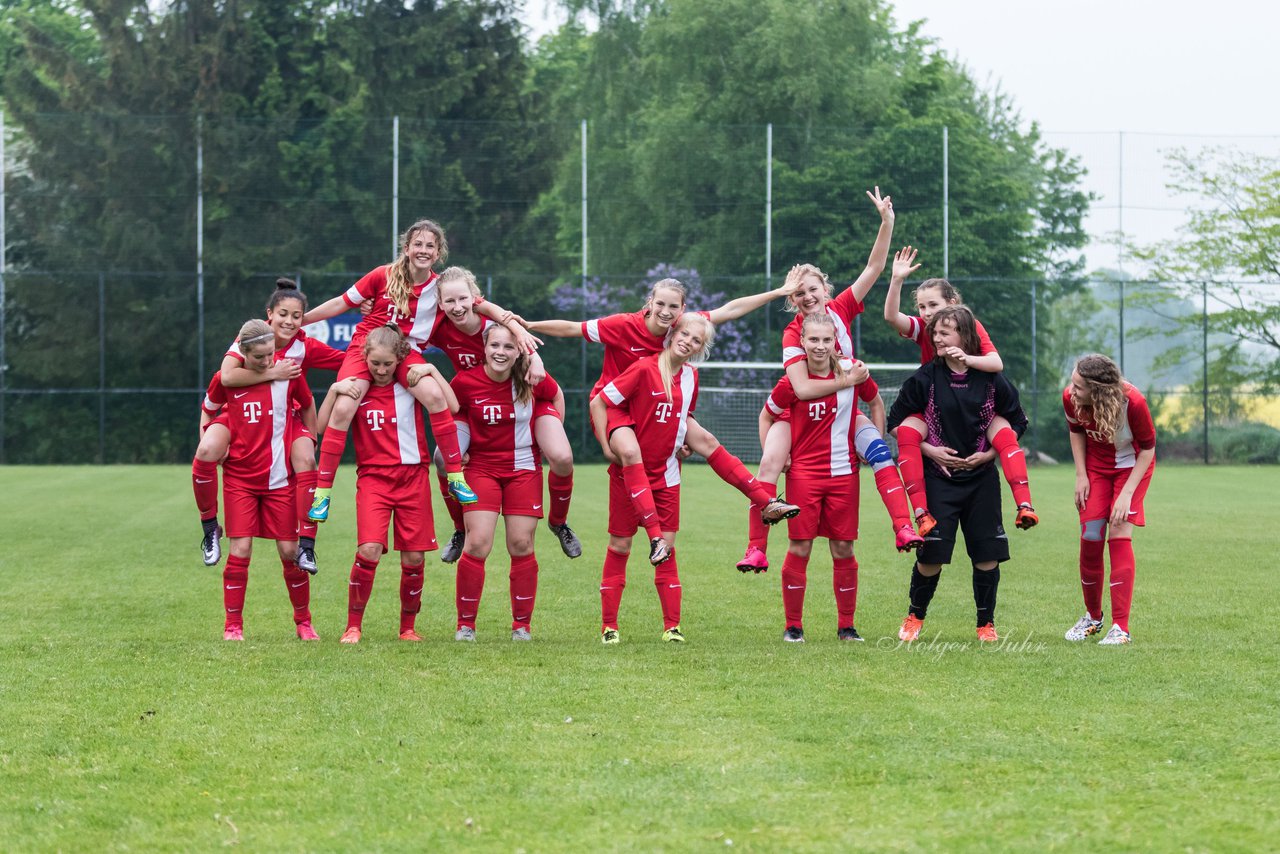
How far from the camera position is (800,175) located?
31359 millimetres

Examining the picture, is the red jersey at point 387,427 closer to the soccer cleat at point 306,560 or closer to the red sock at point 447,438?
the red sock at point 447,438

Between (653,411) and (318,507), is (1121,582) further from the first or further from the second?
(318,507)

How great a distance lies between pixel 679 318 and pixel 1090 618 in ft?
8.42

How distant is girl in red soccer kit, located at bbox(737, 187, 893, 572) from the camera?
7.31 m

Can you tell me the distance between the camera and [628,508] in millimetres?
7328

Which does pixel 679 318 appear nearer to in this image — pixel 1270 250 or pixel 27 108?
pixel 1270 250

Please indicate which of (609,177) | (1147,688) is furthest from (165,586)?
(609,177)

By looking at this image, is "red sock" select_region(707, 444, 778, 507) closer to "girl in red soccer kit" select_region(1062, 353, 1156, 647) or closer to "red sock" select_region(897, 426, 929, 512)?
"red sock" select_region(897, 426, 929, 512)

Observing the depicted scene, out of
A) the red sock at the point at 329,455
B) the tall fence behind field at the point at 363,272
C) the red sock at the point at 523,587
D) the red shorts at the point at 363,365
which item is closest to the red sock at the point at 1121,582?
the red sock at the point at 523,587

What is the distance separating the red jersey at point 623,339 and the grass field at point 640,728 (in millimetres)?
1407

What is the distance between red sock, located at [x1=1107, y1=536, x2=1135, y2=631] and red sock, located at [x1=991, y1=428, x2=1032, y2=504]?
0.53 m

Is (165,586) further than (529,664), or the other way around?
(165,586)

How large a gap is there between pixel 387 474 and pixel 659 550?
1450 millimetres

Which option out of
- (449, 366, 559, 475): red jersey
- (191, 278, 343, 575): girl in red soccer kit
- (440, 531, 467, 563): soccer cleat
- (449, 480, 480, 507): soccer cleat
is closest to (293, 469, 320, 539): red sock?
(191, 278, 343, 575): girl in red soccer kit
